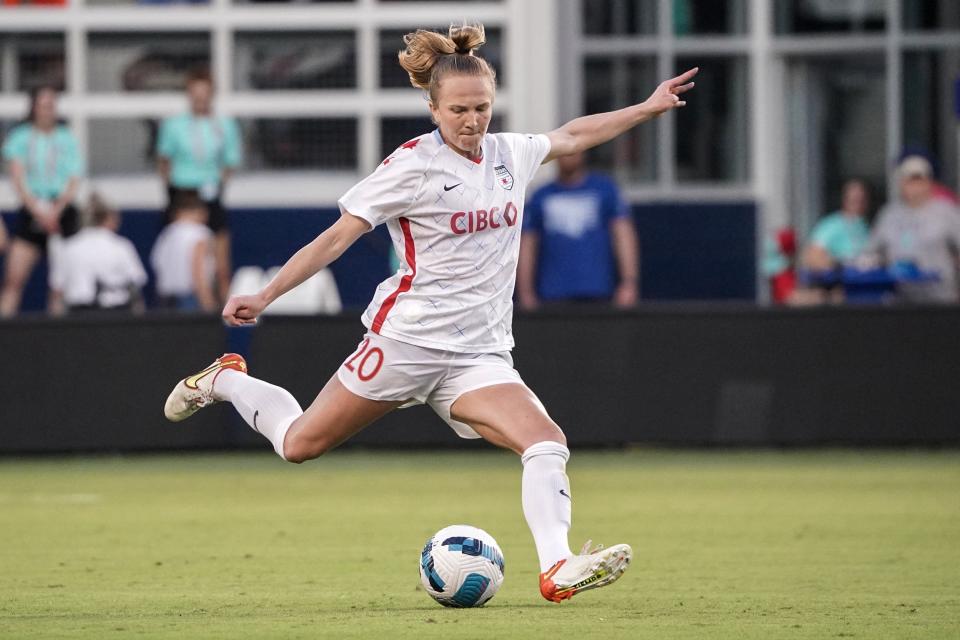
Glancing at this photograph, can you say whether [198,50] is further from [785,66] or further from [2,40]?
[785,66]

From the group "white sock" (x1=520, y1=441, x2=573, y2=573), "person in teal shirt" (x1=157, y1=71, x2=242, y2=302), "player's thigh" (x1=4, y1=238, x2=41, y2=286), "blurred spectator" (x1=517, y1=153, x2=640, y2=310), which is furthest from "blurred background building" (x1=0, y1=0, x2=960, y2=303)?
"white sock" (x1=520, y1=441, x2=573, y2=573)

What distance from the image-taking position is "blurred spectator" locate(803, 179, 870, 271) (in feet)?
49.8

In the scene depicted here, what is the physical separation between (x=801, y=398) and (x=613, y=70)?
5.60m

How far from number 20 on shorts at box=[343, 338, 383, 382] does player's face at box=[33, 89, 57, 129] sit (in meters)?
9.25

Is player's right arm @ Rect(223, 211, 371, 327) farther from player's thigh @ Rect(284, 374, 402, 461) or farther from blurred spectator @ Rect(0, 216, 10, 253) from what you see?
blurred spectator @ Rect(0, 216, 10, 253)

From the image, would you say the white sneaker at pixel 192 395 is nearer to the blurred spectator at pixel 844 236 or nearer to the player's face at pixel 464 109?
the player's face at pixel 464 109

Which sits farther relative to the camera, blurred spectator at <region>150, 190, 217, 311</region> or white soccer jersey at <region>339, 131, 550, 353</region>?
blurred spectator at <region>150, 190, 217, 311</region>

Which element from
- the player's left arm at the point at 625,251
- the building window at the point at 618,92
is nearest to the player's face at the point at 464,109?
the player's left arm at the point at 625,251

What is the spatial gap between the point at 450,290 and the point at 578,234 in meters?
7.64

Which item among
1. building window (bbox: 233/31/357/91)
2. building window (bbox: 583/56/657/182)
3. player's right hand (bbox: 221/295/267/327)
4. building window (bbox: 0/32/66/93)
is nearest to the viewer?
player's right hand (bbox: 221/295/267/327)

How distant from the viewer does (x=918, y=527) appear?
9.34 m

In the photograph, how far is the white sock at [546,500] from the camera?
6312 mm

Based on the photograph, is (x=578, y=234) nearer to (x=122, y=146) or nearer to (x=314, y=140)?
(x=314, y=140)

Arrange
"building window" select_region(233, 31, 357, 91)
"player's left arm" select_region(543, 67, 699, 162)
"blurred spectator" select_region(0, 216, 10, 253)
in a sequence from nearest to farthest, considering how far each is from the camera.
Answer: "player's left arm" select_region(543, 67, 699, 162)
"blurred spectator" select_region(0, 216, 10, 253)
"building window" select_region(233, 31, 357, 91)
